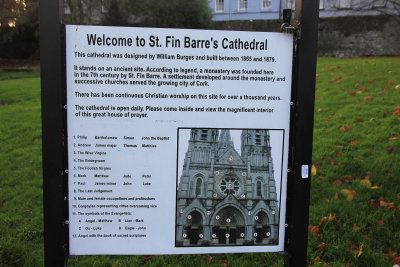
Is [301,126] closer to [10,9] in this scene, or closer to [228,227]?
[228,227]

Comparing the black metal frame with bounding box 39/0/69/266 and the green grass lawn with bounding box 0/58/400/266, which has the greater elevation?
the black metal frame with bounding box 39/0/69/266

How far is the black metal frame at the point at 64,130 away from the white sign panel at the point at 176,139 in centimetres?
5

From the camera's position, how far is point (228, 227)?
2.46 meters

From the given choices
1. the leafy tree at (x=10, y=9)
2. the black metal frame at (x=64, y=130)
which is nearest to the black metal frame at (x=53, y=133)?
the black metal frame at (x=64, y=130)

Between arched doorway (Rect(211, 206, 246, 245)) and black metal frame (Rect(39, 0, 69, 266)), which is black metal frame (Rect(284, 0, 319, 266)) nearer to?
arched doorway (Rect(211, 206, 246, 245))

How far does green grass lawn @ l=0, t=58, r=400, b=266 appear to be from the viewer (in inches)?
136

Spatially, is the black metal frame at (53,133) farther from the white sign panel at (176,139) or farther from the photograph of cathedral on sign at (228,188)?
the photograph of cathedral on sign at (228,188)

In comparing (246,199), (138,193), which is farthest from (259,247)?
(138,193)

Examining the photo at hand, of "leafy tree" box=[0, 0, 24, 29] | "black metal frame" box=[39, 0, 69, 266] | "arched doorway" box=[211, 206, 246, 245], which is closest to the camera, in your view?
"black metal frame" box=[39, 0, 69, 266]

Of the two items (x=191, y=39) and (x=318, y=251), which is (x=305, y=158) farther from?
(x=318, y=251)

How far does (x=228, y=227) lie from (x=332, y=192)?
253 centimetres

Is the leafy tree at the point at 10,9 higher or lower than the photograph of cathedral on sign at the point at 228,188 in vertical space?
higher

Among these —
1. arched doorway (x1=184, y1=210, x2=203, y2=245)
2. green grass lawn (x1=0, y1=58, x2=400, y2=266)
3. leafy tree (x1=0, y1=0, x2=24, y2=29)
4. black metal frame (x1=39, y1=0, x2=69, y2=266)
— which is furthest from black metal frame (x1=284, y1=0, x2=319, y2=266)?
leafy tree (x1=0, y1=0, x2=24, y2=29)

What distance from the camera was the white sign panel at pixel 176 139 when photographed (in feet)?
7.47
